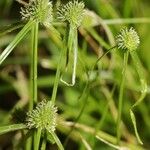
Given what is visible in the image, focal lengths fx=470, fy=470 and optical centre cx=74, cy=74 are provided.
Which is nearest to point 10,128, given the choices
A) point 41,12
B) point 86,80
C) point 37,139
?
point 37,139

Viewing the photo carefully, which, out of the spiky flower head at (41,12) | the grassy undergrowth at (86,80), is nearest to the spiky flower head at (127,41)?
the grassy undergrowth at (86,80)

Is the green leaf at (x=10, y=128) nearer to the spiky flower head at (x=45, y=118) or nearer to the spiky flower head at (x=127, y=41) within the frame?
the spiky flower head at (x=45, y=118)

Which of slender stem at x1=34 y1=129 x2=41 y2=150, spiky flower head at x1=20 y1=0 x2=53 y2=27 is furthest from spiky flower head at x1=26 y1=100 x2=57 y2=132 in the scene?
spiky flower head at x1=20 y1=0 x2=53 y2=27

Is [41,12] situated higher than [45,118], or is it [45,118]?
[41,12]

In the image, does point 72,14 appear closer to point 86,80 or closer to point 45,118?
point 45,118

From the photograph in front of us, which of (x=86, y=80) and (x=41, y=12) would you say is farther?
(x=86, y=80)

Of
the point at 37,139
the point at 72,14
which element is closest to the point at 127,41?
the point at 72,14

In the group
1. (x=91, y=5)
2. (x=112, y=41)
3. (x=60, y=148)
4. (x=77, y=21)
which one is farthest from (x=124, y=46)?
(x=91, y=5)

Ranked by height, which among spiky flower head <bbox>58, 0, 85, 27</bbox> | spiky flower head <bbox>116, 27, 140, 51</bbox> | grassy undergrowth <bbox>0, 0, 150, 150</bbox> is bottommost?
grassy undergrowth <bbox>0, 0, 150, 150</bbox>

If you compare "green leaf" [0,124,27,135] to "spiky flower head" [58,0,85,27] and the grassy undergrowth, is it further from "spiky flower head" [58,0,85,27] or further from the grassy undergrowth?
"spiky flower head" [58,0,85,27]
